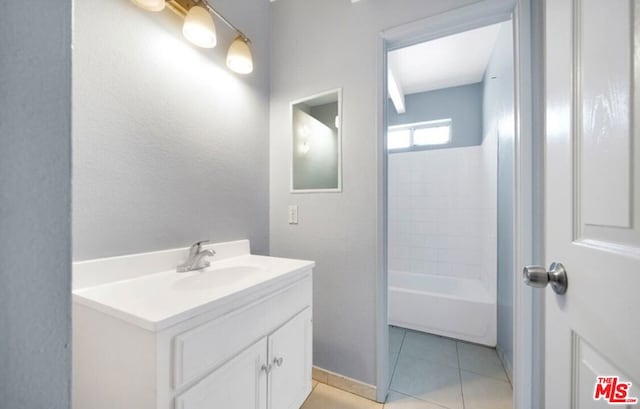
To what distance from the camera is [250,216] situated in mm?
1562

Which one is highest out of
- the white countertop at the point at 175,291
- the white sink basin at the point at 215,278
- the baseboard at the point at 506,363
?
the white countertop at the point at 175,291

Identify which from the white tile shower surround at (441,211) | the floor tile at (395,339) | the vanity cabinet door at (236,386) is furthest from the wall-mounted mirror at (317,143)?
the white tile shower surround at (441,211)

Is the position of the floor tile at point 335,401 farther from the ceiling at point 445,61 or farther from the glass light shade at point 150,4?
the ceiling at point 445,61

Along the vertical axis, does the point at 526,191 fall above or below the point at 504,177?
below

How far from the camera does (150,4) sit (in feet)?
3.21

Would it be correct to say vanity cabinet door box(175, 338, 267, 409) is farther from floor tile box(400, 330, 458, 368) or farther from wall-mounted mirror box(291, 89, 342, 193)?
floor tile box(400, 330, 458, 368)

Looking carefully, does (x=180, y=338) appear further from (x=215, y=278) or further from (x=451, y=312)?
(x=451, y=312)

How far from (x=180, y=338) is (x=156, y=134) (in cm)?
86

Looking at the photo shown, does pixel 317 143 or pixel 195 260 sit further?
pixel 317 143

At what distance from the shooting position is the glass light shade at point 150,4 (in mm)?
966

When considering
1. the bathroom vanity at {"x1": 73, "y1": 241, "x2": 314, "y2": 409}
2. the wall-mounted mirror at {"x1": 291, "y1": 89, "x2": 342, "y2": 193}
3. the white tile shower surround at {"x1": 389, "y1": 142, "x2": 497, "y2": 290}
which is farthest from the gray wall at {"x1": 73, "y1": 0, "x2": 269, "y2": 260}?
the white tile shower surround at {"x1": 389, "y1": 142, "x2": 497, "y2": 290}

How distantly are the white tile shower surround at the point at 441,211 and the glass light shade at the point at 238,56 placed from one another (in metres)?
2.19
